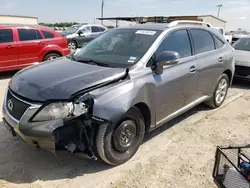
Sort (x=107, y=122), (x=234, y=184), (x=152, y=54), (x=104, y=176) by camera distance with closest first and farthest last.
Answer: (x=234, y=184), (x=107, y=122), (x=104, y=176), (x=152, y=54)

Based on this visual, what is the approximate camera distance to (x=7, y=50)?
675cm

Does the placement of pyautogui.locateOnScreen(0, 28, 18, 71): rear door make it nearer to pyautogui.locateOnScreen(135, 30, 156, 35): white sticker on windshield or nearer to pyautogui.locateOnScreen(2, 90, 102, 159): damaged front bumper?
pyautogui.locateOnScreen(135, 30, 156, 35): white sticker on windshield

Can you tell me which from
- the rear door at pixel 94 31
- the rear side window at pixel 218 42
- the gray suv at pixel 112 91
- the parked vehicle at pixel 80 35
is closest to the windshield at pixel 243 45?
the rear side window at pixel 218 42

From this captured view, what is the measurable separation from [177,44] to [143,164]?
1.88m

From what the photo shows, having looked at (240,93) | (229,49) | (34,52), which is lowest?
Result: (240,93)

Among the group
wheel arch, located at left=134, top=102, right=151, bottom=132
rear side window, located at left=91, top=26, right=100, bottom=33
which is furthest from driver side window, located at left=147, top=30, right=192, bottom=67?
rear side window, located at left=91, top=26, right=100, bottom=33

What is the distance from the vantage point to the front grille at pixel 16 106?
254cm

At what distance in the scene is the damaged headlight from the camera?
7.92 feet

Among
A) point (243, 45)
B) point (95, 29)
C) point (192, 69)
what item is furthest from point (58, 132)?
point (95, 29)

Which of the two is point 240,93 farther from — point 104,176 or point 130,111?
point 104,176

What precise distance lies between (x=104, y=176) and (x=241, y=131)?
8.36 ft

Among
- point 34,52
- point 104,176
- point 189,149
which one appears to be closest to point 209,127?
point 189,149

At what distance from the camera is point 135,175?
276 cm

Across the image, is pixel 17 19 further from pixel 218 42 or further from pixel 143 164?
pixel 143 164
